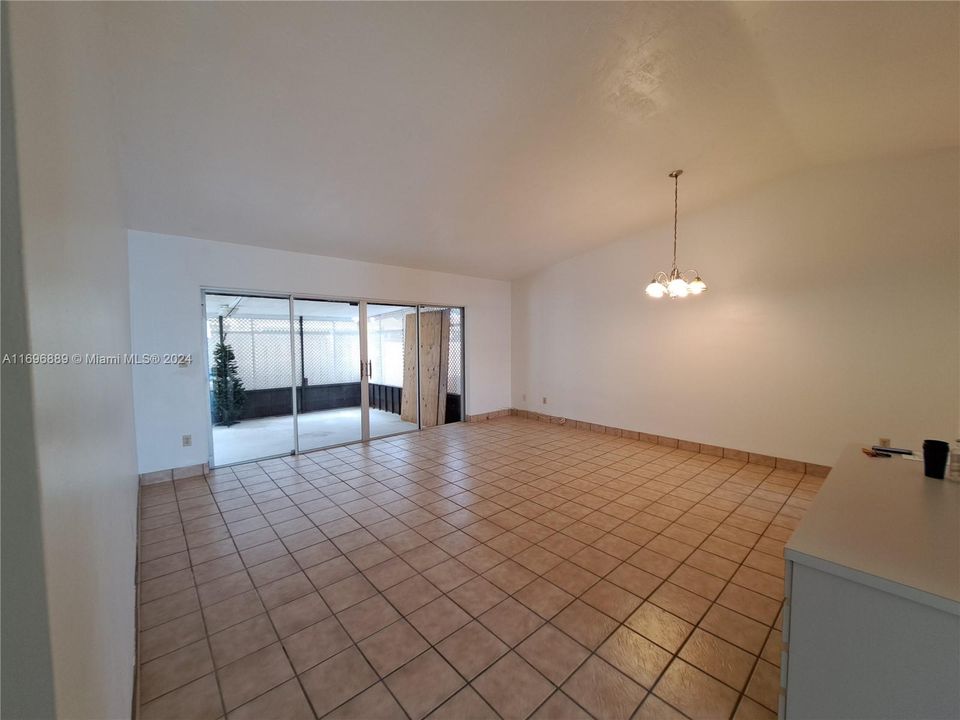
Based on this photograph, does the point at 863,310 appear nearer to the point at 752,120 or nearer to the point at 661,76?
the point at 752,120

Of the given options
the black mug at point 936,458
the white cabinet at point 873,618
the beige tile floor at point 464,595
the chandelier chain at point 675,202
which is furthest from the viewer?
the chandelier chain at point 675,202

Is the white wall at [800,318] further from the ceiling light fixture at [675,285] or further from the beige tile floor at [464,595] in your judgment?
the beige tile floor at [464,595]

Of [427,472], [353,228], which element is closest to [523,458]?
[427,472]

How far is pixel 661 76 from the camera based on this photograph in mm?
2471

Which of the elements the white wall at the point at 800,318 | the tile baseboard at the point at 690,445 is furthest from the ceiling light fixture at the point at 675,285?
the tile baseboard at the point at 690,445

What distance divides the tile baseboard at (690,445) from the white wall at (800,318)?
76 mm

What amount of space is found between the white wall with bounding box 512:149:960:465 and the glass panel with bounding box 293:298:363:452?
3.98m

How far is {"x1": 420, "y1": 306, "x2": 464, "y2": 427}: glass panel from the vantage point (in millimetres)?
6488

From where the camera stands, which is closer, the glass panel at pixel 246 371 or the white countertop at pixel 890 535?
the white countertop at pixel 890 535

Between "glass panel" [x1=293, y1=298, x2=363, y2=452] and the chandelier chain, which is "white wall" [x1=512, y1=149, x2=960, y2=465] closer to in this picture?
the chandelier chain

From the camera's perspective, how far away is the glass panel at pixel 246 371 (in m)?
5.01

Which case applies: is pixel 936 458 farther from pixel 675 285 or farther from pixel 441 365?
pixel 441 365

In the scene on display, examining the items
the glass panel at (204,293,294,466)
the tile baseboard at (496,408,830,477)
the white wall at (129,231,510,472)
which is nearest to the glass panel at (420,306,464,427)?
the tile baseboard at (496,408,830,477)

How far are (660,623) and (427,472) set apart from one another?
2.66m
